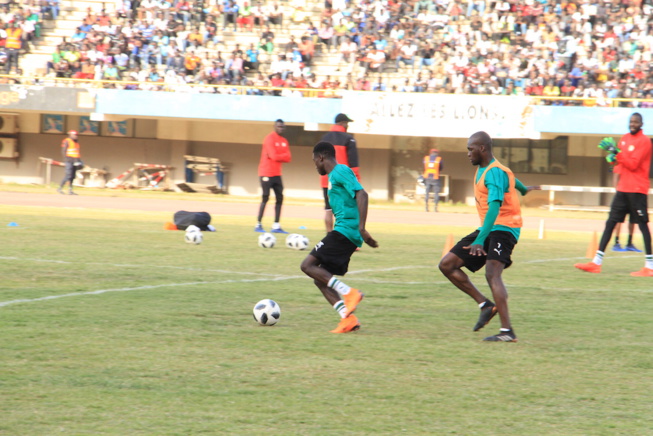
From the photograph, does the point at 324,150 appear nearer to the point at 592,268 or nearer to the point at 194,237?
the point at 592,268

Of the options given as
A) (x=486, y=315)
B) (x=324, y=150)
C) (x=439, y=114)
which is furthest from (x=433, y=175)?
(x=324, y=150)

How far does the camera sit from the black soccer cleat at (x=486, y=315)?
7.79m

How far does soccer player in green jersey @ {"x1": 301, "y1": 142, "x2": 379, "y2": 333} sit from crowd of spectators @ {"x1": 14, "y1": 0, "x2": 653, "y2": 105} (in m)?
25.5

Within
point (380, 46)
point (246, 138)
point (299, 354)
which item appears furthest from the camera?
point (246, 138)

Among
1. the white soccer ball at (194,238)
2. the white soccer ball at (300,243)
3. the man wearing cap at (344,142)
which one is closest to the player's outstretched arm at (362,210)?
the man wearing cap at (344,142)

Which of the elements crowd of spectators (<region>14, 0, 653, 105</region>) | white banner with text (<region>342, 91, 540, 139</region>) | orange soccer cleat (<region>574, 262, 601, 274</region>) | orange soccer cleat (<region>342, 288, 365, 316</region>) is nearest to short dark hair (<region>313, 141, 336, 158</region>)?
orange soccer cleat (<region>342, 288, 365, 316</region>)

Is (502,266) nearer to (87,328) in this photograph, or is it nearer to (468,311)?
(468,311)

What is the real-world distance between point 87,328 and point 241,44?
31.8m

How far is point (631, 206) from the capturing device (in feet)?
40.8

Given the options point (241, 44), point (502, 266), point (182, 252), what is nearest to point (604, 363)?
point (502, 266)

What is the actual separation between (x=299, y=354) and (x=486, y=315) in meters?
1.96

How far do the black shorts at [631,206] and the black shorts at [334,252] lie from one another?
6055mm

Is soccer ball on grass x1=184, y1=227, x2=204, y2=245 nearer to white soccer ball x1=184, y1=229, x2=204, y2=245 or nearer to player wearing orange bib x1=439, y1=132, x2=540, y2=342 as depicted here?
white soccer ball x1=184, y1=229, x2=204, y2=245

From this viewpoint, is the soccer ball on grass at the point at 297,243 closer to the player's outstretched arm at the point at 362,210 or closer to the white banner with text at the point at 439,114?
the player's outstretched arm at the point at 362,210
